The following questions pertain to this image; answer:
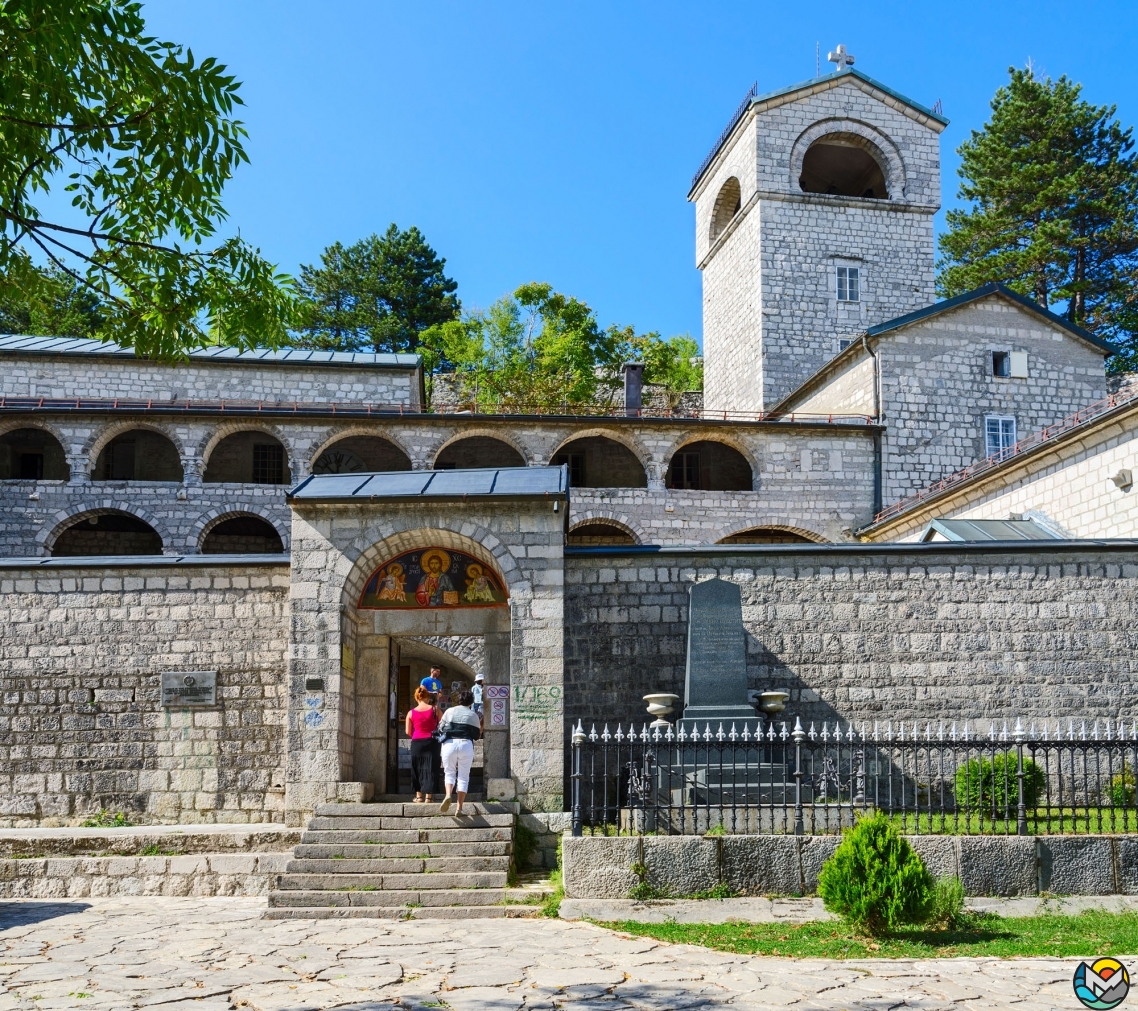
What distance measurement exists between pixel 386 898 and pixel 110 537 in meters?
20.5

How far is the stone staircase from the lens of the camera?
30.1 feet

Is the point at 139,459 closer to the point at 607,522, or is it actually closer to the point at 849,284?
the point at 607,522

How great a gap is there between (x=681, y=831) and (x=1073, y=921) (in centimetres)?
294

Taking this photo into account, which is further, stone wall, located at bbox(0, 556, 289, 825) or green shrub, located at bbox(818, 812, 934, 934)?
stone wall, located at bbox(0, 556, 289, 825)

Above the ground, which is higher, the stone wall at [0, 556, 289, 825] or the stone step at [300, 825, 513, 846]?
the stone wall at [0, 556, 289, 825]

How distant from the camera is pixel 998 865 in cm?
889

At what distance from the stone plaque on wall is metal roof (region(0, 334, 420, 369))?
17.4m

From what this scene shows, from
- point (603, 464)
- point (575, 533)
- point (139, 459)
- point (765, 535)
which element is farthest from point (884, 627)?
point (139, 459)

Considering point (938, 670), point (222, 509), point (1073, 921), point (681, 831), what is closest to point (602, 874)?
point (681, 831)

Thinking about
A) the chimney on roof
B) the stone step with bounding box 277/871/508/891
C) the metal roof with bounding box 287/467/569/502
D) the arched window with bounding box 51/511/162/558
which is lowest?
the stone step with bounding box 277/871/508/891

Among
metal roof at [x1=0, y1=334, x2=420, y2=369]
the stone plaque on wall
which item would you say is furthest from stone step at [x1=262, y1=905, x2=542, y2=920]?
metal roof at [x1=0, y1=334, x2=420, y2=369]

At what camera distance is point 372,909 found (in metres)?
9.15

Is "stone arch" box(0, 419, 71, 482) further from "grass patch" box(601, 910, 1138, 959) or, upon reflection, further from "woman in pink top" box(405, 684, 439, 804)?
"grass patch" box(601, 910, 1138, 959)

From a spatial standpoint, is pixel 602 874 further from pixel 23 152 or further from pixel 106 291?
pixel 23 152
